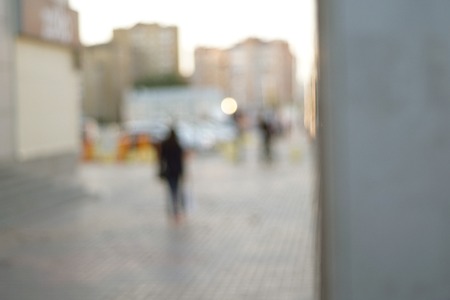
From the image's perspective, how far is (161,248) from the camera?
11.0 m

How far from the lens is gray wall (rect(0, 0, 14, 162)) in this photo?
56.1ft

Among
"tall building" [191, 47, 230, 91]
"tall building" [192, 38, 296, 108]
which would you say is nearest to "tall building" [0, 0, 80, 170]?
"tall building" [192, 38, 296, 108]

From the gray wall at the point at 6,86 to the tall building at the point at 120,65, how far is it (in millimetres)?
44957

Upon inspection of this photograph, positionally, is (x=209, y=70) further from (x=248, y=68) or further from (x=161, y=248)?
(x=161, y=248)

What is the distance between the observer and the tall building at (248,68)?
150 m

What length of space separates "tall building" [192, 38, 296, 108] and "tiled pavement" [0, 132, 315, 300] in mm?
130268

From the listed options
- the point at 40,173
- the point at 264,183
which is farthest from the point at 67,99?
the point at 264,183

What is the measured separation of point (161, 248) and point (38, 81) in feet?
30.0

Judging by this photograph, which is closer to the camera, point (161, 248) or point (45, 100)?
point (161, 248)

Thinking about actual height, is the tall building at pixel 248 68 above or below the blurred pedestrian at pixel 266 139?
above

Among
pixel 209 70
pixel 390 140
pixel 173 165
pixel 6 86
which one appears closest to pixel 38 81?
pixel 6 86

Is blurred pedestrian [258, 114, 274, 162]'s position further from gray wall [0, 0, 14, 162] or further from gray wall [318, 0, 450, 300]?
gray wall [318, 0, 450, 300]

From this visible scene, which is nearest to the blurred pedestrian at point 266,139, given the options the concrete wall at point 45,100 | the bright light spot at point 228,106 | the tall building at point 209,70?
the concrete wall at point 45,100

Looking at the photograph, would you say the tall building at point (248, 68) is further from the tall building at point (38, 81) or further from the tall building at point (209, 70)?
the tall building at point (38, 81)
